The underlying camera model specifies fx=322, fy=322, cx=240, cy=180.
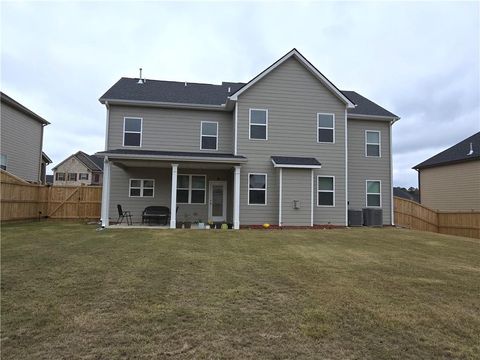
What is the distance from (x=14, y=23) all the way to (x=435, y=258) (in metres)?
15.2

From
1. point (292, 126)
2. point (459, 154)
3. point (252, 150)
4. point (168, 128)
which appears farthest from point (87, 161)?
point (459, 154)

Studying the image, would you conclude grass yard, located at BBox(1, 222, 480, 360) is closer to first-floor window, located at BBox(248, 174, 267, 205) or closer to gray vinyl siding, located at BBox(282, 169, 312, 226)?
gray vinyl siding, located at BBox(282, 169, 312, 226)

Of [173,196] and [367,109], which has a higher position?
[367,109]

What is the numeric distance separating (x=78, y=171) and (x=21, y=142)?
31155 mm

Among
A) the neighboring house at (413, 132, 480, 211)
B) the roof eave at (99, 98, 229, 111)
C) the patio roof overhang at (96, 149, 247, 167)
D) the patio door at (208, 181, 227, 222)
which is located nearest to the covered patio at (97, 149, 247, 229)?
the patio door at (208, 181, 227, 222)

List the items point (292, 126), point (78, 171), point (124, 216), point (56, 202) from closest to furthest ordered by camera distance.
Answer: point (124, 216) → point (292, 126) → point (56, 202) → point (78, 171)

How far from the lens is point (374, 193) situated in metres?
17.2

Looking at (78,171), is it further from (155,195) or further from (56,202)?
(155,195)

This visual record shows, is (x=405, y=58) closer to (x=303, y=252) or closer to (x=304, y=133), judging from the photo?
(x=304, y=133)

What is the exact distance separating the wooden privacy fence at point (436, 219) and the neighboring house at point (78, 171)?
140ft

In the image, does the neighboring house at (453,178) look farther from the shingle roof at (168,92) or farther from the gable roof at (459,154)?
the shingle roof at (168,92)

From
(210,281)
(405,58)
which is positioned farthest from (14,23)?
(405,58)

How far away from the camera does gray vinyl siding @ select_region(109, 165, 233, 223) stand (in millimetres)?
15750

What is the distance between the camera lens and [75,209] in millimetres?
17672
